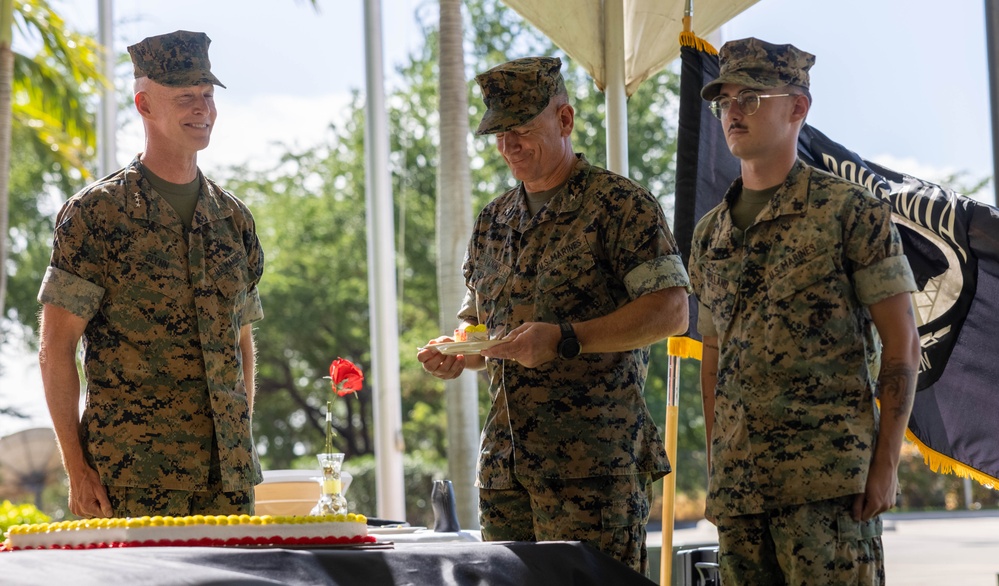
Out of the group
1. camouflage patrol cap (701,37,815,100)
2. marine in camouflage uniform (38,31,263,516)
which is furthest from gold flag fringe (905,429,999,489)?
marine in camouflage uniform (38,31,263,516)

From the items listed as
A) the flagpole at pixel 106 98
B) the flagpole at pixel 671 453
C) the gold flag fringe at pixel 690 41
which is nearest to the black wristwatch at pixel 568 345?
the flagpole at pixel 671 453

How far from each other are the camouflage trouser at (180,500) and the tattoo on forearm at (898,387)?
163cm

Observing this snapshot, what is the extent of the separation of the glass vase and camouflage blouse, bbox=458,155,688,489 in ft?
2.05

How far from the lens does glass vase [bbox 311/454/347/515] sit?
3270 millimetres

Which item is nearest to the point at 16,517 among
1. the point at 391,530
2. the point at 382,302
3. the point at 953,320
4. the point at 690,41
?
the point at 382,302

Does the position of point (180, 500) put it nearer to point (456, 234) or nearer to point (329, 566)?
point (329, 566)

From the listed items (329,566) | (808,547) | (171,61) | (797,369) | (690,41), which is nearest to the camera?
(329,566)

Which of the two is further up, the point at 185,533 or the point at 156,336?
the point at 156,336

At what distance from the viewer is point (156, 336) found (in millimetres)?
2910

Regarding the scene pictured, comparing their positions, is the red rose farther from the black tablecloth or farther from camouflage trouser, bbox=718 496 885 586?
camouflage trouser, bbox=718 496 885 586

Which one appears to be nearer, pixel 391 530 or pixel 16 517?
pixel 391 530

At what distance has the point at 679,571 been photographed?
342 centimetres

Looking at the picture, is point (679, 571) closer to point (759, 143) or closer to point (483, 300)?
point (483, 300)

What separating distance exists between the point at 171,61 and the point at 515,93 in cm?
94
